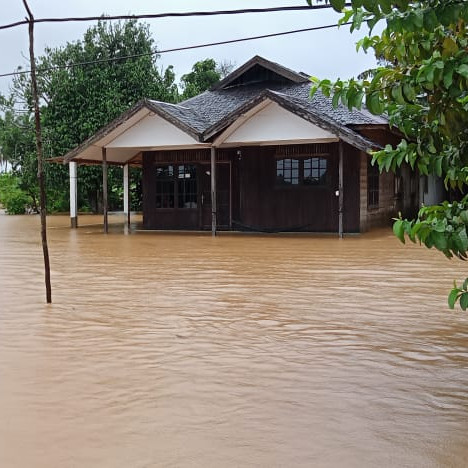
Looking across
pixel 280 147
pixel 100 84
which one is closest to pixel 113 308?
pixel 280 147

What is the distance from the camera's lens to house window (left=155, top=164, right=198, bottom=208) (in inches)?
842

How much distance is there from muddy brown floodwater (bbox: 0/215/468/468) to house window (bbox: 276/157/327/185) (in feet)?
30.2

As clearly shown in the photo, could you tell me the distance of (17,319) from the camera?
22.7 feet

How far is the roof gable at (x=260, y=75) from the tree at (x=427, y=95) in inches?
714

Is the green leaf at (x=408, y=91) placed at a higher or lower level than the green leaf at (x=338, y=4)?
lower

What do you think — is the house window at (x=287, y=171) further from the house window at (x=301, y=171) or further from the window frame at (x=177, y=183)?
the window frame at (x=177, y=183)

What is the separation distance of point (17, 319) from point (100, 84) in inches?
1015

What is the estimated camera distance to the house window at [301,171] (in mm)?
19234

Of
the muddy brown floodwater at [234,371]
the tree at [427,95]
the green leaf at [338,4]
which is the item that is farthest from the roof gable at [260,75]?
the green leaf at [338,4]

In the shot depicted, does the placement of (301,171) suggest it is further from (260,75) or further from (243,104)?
(260,75)

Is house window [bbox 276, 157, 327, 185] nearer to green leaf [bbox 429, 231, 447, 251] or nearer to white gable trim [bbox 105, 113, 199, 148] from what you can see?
white gable trim [bbox 105, 113, 199, 148]

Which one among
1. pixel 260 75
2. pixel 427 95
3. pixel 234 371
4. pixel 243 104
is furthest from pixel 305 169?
pixel 427 95

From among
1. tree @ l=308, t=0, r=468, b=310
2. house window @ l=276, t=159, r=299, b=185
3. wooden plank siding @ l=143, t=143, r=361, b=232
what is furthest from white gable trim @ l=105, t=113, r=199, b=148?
tree @ l=308, t=0, r=468, b=310

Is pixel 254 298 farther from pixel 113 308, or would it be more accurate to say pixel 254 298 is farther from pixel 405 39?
pixel 405 39
